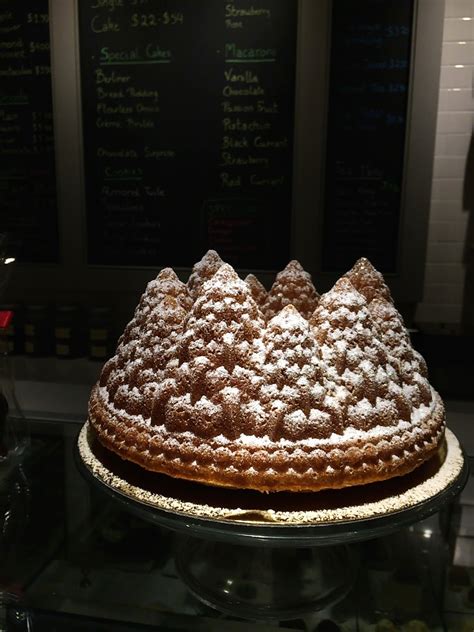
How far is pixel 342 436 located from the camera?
1048mm

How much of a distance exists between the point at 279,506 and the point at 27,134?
1972mm

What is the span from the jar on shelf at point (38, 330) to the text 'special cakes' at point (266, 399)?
1.32 m

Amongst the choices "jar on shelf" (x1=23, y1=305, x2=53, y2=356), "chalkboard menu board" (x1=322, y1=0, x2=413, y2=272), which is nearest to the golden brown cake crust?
"chalkboard menu board" (x1=322, y1=0, x2=413, y2=272)

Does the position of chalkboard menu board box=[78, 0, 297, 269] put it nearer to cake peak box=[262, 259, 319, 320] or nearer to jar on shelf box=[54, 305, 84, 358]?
jar on shelf box=[54, 305, 84, 358]

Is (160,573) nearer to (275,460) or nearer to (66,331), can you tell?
(275,460)

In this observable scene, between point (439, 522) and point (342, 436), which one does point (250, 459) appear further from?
point (439, 522)

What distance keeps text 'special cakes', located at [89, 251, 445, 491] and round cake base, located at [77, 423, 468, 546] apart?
1.2 inches

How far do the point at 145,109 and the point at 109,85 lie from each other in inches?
6.7

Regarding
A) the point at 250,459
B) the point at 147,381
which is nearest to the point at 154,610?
the point at 250,459

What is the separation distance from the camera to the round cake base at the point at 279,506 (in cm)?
96

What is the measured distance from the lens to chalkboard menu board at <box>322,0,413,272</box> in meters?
2.19

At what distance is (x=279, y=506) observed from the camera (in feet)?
3.31

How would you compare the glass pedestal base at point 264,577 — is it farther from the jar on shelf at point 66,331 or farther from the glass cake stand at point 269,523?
the jar on shelf at point 66,331

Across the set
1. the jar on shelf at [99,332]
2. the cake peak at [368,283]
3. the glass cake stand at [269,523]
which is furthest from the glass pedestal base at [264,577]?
the jar on shelf at [99,332]
